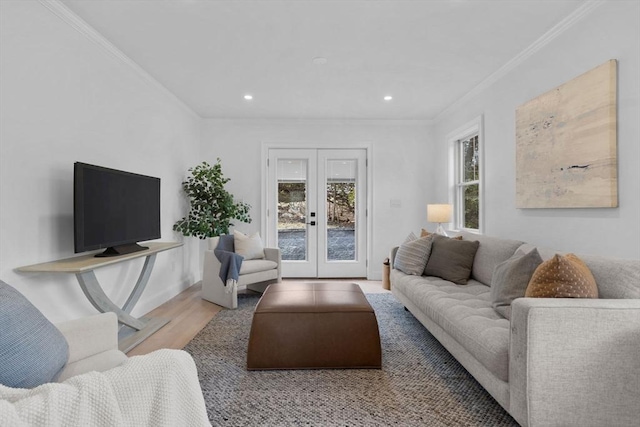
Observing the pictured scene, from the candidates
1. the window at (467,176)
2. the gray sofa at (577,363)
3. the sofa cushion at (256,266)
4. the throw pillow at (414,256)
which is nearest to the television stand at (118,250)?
the sofa cushion at (256,266)

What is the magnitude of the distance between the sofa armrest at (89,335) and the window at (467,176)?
11.9ft

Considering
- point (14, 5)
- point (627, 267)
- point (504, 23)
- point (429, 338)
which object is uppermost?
point (504, 23)

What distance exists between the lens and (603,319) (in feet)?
4.86

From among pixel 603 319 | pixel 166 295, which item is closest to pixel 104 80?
pixel 166 295

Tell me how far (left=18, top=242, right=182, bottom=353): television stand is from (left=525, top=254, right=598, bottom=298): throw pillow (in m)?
2.59

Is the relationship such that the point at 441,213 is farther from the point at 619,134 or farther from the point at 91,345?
the point at 91,345

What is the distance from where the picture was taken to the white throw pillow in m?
4.29

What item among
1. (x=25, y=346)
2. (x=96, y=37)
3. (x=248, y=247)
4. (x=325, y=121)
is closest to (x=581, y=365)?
(x=25, y=346)

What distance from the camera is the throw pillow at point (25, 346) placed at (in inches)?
42.8

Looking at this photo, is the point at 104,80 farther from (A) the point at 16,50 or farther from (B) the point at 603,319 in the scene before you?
(B) the point at 603,319

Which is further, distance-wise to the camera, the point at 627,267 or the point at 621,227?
the point at 621,227

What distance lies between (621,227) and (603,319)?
0.99 metres

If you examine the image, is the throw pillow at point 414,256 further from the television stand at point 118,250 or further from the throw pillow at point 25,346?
the throw pillow at point 25,346

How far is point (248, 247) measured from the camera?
4.32m
